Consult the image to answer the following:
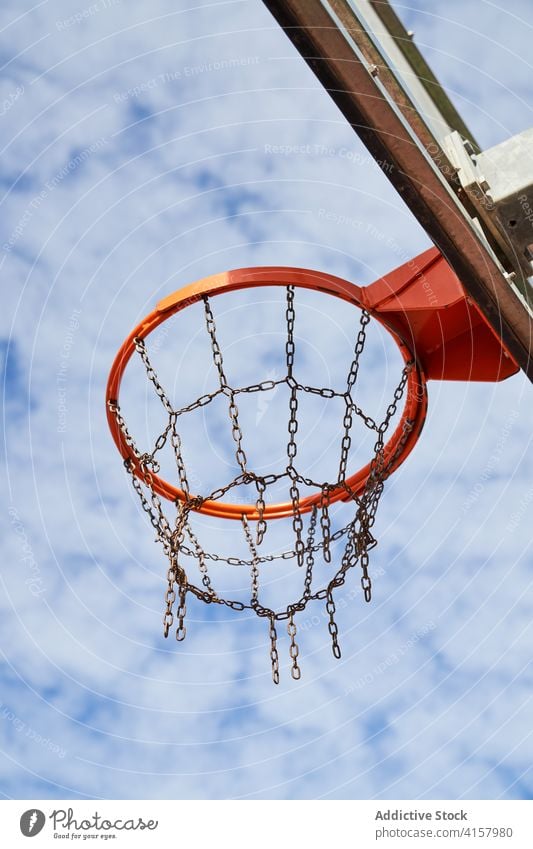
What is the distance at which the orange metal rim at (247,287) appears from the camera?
4023 mm

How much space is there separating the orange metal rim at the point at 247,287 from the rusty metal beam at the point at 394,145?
722 mm

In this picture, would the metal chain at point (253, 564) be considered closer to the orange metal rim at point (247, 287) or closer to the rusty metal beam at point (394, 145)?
the orange metal rim at point (247, 287)

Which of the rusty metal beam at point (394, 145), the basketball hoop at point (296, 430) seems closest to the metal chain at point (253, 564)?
the basketball hoop at point (296, 430)

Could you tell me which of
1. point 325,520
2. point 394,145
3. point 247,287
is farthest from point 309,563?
point 394,145

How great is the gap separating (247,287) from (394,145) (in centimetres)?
113

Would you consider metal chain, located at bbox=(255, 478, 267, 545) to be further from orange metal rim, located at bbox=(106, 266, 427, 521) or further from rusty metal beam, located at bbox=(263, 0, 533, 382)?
rusty metal beam, located at bbox=(263, 0, 533, 382)

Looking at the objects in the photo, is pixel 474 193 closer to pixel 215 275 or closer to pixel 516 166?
pixel 516 166

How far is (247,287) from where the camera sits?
404cm

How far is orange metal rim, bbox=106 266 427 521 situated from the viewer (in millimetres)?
4023

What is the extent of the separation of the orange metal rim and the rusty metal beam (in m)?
0.72

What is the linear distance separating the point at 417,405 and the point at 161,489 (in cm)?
139

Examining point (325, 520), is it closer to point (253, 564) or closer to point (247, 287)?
point (253, 564)

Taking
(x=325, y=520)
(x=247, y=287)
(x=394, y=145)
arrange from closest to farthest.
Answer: (x=394, y=145) → (x=247, y=287) → (x=325, y=520)

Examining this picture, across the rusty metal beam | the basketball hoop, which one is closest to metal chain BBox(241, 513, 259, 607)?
the basketball hoop
